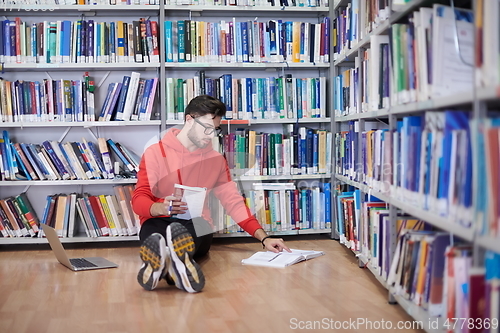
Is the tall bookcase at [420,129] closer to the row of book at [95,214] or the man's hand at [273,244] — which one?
the man's hand at [273,244]

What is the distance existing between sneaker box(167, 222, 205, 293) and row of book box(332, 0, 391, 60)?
140 centimetres

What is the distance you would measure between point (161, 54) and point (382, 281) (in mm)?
2174

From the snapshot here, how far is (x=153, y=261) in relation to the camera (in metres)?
2.55

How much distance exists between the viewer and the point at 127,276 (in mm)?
2977

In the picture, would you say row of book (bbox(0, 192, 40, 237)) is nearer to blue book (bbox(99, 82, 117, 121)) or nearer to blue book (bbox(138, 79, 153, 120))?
blue book (bbox(99, 82, 117, 121))

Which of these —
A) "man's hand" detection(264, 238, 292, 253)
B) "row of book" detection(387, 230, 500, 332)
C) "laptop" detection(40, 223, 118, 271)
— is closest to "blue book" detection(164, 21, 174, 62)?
"laptop" detection(40, 223, 118, 271)

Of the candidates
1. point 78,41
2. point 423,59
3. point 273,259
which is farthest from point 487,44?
point 78,41

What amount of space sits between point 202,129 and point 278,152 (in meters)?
0.77

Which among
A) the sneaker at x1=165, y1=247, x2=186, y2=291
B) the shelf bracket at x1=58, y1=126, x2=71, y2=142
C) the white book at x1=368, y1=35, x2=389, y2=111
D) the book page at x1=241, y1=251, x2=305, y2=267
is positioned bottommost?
the book page at x1=241, y1=251, x2=305, y2=267

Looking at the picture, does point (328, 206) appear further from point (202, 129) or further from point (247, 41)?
point (247, 41)

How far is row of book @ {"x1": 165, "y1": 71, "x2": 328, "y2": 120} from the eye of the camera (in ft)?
12.5

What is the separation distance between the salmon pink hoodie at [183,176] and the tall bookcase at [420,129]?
70 cm

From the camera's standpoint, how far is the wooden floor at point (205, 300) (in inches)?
84.8

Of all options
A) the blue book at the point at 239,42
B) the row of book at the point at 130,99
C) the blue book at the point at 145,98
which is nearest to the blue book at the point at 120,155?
the row of book at the point at 130,99
